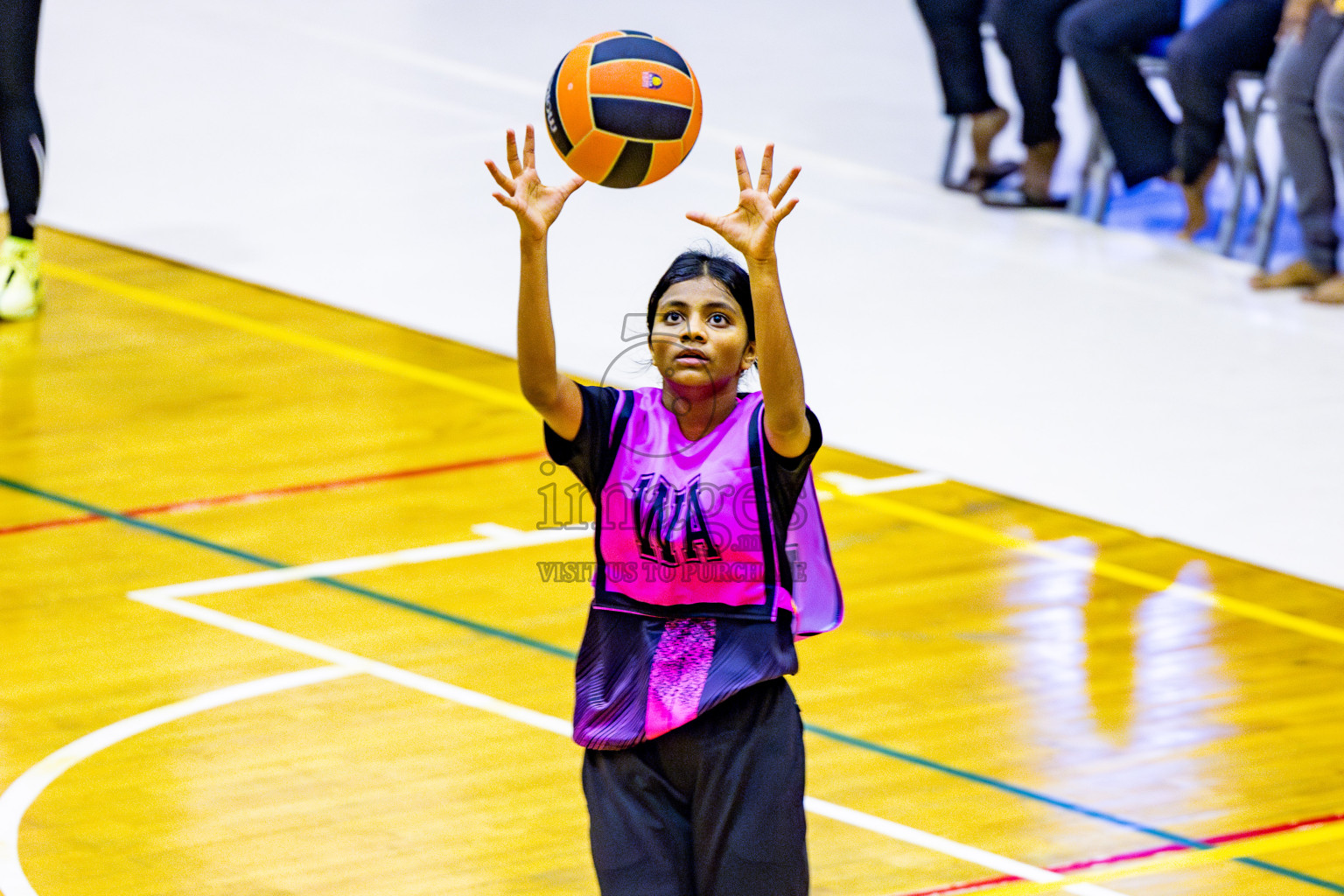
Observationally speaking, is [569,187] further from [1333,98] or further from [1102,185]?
[1102,185]

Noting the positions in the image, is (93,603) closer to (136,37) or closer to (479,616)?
(479,616)

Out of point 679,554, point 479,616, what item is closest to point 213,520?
point 479,616

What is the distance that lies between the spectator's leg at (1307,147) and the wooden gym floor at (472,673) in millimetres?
2670

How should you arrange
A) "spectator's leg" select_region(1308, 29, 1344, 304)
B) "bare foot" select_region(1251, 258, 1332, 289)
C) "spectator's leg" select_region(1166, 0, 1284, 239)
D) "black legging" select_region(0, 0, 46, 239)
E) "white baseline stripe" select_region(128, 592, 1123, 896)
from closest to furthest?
"white baseline stripe" select_region(128, 592, 1123, 896) < "black legging" select_region(0, 0, 46, 239) < "spectator's leg" select_region(1308, 29, 1344, 304) < "bare foot" select_region(1251, 258, 1332, 289) < "spectator's leg" select_region(1166, 0, 1284, 239)

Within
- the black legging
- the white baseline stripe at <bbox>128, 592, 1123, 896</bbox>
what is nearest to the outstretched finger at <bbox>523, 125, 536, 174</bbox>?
the white baseline stripe at <bbox>128, 592, 1123, 896</bbox>

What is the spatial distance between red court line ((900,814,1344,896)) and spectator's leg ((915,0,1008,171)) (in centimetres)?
546

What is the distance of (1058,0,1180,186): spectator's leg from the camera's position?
854 centimetres

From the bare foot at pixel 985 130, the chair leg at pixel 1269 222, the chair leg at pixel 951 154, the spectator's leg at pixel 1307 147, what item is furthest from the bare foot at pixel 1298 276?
the chair leg at pixel 951 154

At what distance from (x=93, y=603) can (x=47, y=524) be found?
0.58 metres

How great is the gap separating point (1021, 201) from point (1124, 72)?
33.9 inches

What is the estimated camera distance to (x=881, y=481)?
6.13 m

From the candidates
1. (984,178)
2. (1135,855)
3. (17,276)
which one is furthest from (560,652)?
(984,178)

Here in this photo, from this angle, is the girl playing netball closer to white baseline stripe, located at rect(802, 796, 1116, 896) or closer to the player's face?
the player's face

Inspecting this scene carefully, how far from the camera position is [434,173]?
31.6ft
